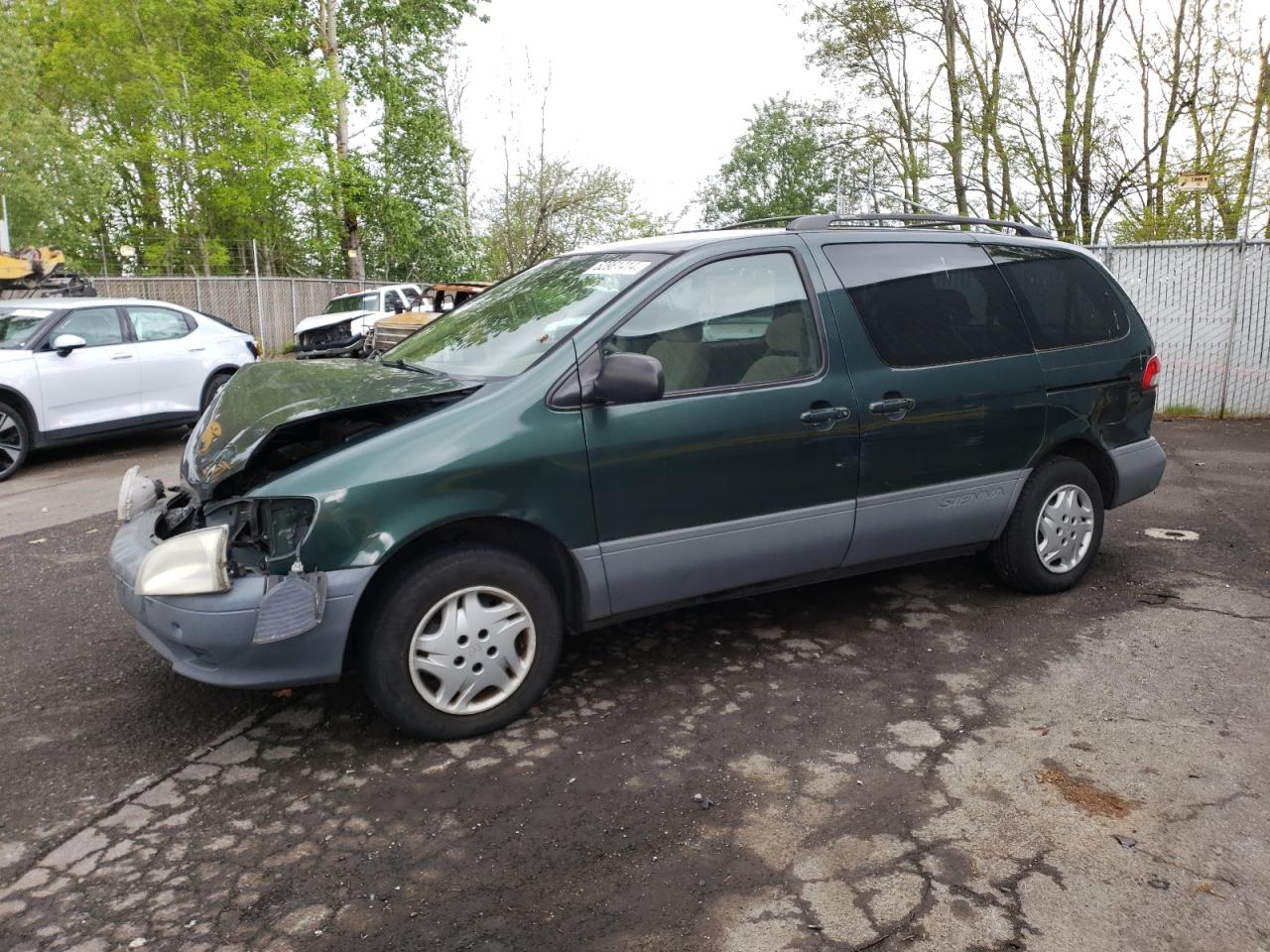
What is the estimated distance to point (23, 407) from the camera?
926 cm

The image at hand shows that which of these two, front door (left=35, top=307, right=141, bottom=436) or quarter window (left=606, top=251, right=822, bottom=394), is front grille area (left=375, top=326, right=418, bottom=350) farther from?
quarter window (left=606, top=251, right=822, bottom=394)

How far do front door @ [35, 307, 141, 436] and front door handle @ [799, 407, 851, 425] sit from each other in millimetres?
8186

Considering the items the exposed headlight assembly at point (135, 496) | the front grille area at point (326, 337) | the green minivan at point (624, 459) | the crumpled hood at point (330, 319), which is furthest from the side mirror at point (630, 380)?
the crumpled hood at point (330, 319)

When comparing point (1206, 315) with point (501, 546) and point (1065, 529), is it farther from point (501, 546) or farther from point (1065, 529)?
point (501, 546)

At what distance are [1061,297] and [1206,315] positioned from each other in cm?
851

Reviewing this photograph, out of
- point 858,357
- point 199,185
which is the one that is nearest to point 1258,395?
point 858,357

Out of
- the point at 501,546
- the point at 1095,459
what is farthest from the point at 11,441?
the point at 1095,459

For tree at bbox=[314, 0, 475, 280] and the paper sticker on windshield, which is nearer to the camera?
the paper sticker on windshield

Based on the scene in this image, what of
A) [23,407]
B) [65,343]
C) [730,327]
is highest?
[730,327]

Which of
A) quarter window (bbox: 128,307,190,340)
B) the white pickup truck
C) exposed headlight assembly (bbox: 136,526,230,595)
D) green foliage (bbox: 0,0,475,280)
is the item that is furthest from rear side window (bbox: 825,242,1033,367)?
green foliage (bbox: 0,0,475,280)

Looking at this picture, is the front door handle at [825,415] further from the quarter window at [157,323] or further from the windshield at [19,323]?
the quarter window at [157,323]

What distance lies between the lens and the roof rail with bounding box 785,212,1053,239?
452 cm

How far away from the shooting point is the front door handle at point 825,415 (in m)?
4.09

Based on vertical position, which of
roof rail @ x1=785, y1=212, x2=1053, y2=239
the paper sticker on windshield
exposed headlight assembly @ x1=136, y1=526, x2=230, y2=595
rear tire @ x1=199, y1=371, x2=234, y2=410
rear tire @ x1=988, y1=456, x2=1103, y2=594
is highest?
roof rail @ x1=785, y1=212, x2=1053, y2=239
